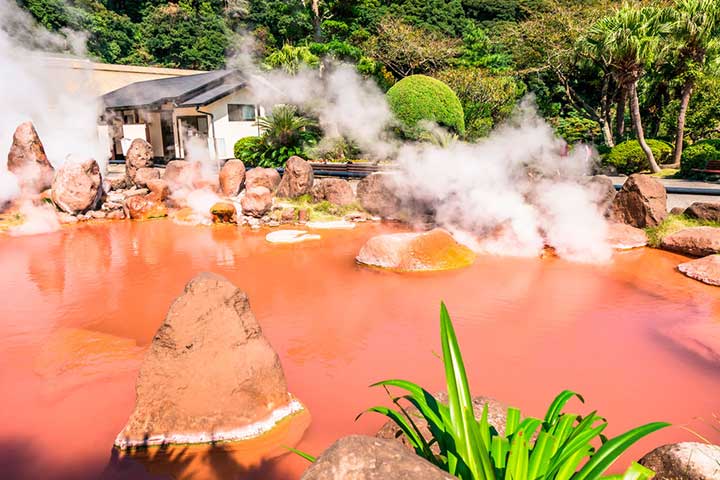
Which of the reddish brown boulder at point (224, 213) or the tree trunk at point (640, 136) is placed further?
the tree trunk at point (640, 136)

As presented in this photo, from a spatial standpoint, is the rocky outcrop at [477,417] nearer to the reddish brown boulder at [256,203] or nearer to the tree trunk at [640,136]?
the reddish brown boulder at [256,203]

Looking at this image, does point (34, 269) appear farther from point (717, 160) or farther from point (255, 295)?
point (717, 160)

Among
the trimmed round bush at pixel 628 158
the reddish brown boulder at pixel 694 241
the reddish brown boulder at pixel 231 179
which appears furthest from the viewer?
the trimmed round bush at pixel 628 158

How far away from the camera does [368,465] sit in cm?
187

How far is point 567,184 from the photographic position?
1144 cm

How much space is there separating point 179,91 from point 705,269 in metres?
20.3

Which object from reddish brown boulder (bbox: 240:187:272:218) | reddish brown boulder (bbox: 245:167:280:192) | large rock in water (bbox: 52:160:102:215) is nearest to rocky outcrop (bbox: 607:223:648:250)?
reddish brown boulder (bbox: 240:187:272:218)

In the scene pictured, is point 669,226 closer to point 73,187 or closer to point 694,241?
point 694,241

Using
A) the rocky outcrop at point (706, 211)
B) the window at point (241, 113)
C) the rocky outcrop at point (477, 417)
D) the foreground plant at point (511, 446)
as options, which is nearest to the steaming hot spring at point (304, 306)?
the rocky outcrop at point (706, 211)

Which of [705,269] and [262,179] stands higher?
[262,179]

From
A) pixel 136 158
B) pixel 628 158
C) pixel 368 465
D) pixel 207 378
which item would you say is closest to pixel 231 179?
pixel 136 158

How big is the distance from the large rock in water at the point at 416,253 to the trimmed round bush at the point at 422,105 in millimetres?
9565

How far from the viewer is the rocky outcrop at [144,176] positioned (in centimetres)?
1592

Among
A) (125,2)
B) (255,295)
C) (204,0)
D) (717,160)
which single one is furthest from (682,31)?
(125,2)
